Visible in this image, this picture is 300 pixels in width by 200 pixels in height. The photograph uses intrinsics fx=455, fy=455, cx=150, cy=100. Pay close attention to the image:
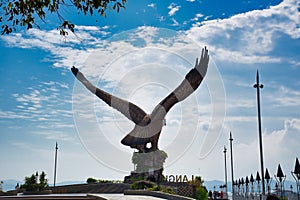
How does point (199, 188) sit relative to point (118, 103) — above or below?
below

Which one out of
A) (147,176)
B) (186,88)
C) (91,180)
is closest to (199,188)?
(147,176)

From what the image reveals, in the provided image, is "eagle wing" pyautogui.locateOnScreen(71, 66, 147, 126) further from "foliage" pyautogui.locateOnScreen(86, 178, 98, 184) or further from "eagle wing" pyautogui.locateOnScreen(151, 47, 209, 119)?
"foliage" pyautogui.locateOnScreen(86, 178, 98, 184)

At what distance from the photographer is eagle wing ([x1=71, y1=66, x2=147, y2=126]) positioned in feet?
127

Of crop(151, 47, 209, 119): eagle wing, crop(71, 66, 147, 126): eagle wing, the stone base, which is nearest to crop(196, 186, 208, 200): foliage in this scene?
the stone base

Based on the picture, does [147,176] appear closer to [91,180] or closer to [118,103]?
[118,103]

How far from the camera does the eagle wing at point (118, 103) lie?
38781 mm

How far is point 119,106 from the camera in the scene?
39.5 meters

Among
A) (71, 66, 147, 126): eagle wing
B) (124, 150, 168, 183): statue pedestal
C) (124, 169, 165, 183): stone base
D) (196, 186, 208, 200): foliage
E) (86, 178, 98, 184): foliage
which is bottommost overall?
(196, 186, 208, 200): foliage

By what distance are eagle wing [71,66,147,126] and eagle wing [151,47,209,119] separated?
1.21 metres

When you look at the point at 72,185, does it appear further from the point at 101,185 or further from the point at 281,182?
the point at 281,182

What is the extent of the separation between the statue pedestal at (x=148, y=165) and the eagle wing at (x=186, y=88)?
3.29m

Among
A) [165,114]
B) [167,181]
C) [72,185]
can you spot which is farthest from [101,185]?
[165,114]

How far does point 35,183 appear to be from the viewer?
121 ft

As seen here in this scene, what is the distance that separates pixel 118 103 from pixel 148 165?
614cm
